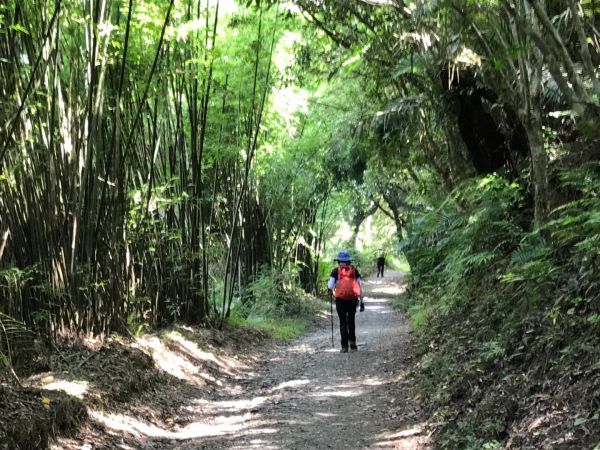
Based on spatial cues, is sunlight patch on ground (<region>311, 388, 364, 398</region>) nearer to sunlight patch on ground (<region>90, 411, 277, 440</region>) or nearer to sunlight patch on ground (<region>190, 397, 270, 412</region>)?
sunlight patch on ground (<region>190, 397, 270, 412</region>)

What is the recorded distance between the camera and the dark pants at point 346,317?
26.9ft

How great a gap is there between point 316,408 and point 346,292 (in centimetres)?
290

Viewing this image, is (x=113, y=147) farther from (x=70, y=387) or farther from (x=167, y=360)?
(x=167, y=360)

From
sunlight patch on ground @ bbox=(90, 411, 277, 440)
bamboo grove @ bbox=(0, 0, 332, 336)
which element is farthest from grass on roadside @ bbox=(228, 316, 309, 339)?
sunlight patch on ground @ bbox=(90, 411, 277, 440)

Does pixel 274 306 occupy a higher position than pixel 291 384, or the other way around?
pixel 274 306

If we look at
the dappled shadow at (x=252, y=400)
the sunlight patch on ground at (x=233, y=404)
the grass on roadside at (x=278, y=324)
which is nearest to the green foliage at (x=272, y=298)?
the grass on roadside at (x=278, y=324)

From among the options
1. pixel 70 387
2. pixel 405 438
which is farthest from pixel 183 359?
pixel 405 438

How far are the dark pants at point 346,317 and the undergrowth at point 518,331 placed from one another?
4.02 feet

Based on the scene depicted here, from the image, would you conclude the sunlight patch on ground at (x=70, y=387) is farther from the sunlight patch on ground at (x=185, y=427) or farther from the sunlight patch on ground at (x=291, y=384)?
the sunlight patch on ground at (x=291, y=384)

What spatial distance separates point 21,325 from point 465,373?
3.76 meters

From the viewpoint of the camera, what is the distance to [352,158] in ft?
37.5

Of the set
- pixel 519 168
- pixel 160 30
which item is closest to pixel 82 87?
pixel 160 30

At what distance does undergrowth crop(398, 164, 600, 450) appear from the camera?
11.3 feet

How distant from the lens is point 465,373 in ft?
15.6
